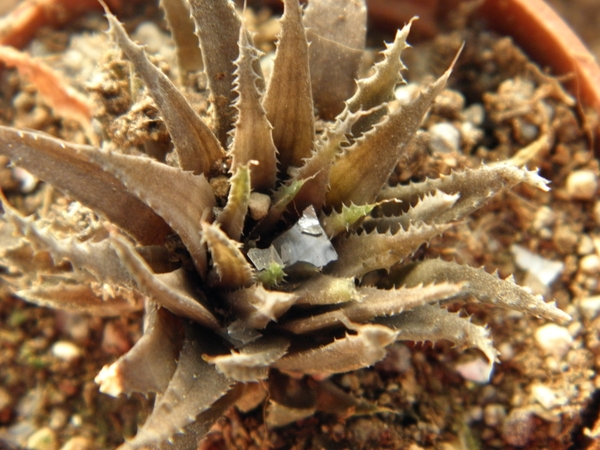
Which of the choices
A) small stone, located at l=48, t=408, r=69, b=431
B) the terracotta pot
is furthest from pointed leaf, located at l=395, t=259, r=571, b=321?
small stone, located at l=48, t=408, r=69, b=431

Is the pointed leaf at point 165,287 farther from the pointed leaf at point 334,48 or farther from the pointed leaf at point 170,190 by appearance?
the pointed leaf at point 334,48

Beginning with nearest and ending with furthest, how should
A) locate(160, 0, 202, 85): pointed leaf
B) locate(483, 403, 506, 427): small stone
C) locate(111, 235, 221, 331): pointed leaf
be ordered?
locate(111, 235, 221, 331): pointed leaf, locate(160, 0, 202, 85): pointed leaf, locate(483, 403, 506, 427): small stone

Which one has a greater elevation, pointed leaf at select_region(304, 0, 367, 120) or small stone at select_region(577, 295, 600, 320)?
pointed leaf at select_region(304, 0, 367, 120)

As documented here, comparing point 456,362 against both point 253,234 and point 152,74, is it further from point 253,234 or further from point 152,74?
point 152,74

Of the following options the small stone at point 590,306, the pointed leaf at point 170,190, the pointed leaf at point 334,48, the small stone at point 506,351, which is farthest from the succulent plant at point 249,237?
the small stone at point 590,306

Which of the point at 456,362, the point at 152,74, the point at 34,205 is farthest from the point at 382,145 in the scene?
the point at 34,205

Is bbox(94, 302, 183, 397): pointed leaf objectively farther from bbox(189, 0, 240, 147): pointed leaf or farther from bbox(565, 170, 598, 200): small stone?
bbox(565, 170, 598, 200): small stone
